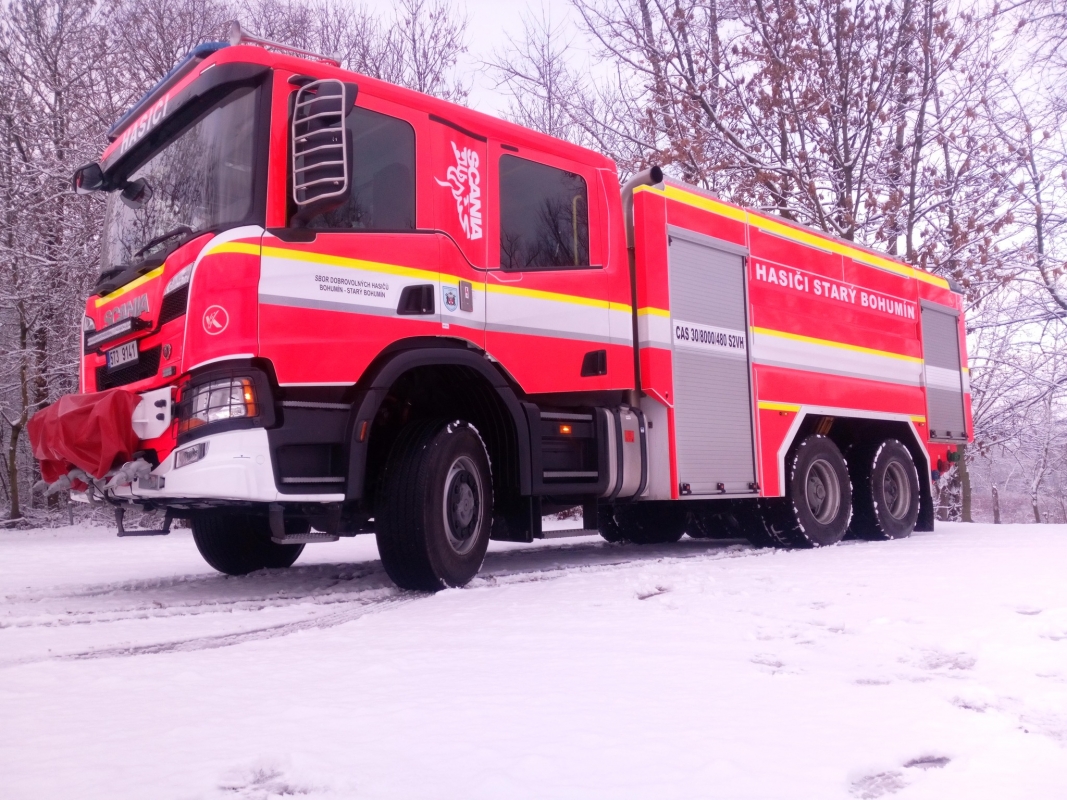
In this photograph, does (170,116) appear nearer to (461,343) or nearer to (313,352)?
(313,352)

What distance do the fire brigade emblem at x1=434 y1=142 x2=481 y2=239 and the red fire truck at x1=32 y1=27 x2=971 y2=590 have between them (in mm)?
19

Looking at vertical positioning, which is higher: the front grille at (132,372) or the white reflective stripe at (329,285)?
the white reflective stripe at (329,285)

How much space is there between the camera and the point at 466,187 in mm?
6055

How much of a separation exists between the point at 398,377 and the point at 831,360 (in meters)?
5.27

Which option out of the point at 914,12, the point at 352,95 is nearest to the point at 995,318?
the point at 914,12

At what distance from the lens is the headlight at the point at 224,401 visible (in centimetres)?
491

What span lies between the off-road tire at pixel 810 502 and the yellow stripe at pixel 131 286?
558 centimetres

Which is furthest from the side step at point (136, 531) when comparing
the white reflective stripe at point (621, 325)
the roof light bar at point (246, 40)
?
the white reflective stripe at point (621, 325)

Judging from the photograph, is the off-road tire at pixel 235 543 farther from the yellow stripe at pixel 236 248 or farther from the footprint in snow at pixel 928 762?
the footprint in snow at pixel 928 762

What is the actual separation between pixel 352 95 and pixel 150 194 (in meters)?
1.67

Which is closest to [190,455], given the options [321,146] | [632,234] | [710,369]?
[321,146]

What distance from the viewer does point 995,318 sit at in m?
19.1

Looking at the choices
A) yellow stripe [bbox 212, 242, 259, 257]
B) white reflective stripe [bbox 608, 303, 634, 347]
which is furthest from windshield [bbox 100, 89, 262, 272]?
white reflective stripe [bbox 608, 303, 634, 347]

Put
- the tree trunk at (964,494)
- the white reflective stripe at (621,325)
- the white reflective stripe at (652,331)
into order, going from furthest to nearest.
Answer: the tree trunk at (964,494) < the white reflective stripe at (652,331) < the white reflective stripe at (621,325)
